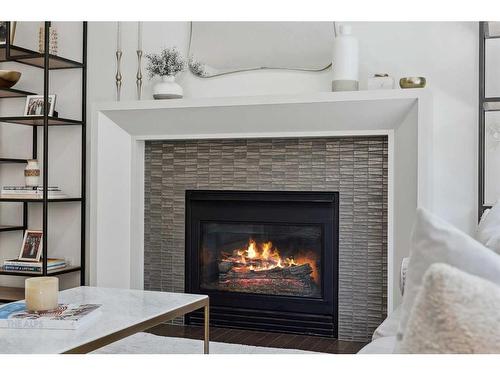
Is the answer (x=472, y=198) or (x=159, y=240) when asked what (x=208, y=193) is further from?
(x=472, y=198)

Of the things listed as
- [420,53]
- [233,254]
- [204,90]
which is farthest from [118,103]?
[420,53]

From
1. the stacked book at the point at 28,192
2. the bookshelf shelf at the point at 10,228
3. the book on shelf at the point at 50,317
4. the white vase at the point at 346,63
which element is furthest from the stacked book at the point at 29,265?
the white vase at the point at 346,63

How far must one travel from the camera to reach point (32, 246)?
14.0ft

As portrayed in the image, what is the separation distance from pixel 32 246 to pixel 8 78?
1113mm

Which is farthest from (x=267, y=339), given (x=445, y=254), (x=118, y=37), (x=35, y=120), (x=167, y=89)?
(x=445, y=254)

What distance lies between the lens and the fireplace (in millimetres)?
3920

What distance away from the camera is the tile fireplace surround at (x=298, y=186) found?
378cm

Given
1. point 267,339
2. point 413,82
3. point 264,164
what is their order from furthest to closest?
point 264,164, point 267,339, point 413,82

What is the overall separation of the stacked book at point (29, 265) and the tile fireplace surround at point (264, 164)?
11.3 inches

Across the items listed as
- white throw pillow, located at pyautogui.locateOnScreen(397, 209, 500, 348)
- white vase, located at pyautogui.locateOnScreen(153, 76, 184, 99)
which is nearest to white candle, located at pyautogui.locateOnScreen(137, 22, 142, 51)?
white vase, located at pyautogui.locateOnScreen(153, 76, 184, 99)

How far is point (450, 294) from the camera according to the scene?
25.8 inches

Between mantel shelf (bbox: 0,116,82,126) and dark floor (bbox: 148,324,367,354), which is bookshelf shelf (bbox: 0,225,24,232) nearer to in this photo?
mantel shelf (bbox: 0,116,82,126)

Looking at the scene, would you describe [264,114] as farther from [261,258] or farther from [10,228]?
[10,228]

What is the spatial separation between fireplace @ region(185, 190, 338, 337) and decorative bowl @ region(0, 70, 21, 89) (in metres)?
1.36
